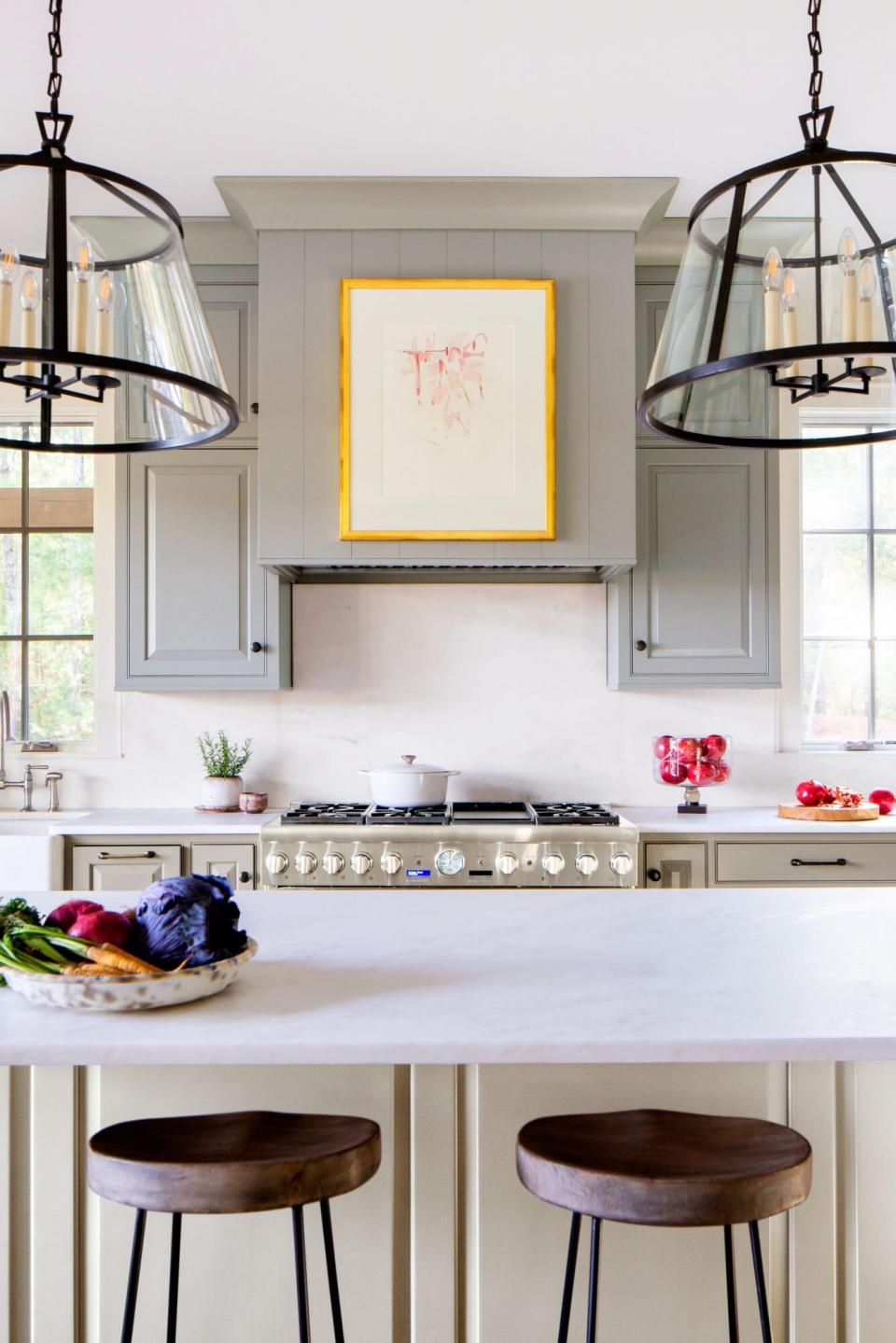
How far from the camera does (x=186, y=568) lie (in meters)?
3.42

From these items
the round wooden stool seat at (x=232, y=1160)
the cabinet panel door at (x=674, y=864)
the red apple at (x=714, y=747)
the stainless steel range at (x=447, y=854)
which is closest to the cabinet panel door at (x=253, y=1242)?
the round wooden stool seat at (x=232, y=1160)

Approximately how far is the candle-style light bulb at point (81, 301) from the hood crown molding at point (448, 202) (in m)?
1.91

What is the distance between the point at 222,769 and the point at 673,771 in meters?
1.56

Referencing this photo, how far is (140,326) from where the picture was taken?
56.6 inches

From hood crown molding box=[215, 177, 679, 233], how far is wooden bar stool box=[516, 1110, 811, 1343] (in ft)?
8.88

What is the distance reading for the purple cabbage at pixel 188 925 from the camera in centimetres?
138

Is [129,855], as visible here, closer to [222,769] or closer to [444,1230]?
[222,769]

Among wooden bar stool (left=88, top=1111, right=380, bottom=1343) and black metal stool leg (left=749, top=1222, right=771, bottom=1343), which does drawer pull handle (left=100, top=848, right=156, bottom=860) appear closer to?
wooden bar stool (left=88, top=1111, right=380, bottom=1343)

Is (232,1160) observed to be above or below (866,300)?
below

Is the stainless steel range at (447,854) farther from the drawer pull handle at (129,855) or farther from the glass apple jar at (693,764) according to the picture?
the glass apple jar at (693,764)

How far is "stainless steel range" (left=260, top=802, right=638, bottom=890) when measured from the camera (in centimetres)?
307

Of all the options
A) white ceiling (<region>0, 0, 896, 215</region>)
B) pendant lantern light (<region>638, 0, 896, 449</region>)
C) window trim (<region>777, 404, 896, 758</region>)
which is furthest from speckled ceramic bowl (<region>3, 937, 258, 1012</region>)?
window trim (<region>777, 404, 896, 758</region>)

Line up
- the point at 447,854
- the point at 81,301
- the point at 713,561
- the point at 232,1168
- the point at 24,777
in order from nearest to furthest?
the point at 232,1168 < the point at 81,301 < the point at 447,854 < the point at 713,561 < the point at 24,777

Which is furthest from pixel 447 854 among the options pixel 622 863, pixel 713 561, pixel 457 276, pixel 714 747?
pixel 457 276
